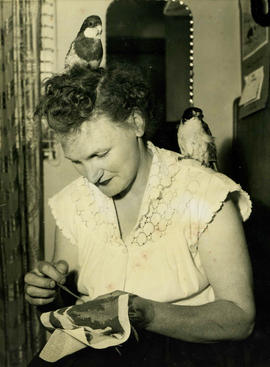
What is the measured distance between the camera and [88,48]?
0.73m

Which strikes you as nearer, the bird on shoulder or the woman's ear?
the woman's ear

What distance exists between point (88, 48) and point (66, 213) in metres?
0.33

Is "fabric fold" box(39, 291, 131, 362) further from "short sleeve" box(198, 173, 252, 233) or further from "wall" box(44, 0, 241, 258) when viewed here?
"wall" box(44, 0, 241, 258)

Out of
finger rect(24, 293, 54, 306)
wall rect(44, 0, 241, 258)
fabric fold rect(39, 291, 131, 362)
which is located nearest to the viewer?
fabric fold rect(39, 291, 131, 362)

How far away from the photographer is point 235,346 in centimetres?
71

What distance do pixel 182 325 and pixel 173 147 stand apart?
471 mm

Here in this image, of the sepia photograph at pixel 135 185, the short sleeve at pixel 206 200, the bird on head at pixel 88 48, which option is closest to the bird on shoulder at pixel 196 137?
the sepia photograph at pixel 135 185

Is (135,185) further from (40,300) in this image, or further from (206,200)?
(40,300)

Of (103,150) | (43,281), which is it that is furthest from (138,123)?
(43,281)

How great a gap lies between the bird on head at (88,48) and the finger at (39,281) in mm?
358

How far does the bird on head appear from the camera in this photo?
2.38 ft

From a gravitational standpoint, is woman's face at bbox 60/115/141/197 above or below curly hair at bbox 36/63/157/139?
below

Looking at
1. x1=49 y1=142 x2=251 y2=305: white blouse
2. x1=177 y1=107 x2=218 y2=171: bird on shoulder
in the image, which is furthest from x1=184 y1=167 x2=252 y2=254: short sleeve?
x1=177 y1=107 x2=218 y2=171: bird on shoulder

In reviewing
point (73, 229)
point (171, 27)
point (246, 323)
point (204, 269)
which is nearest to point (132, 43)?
point (171, 27)
